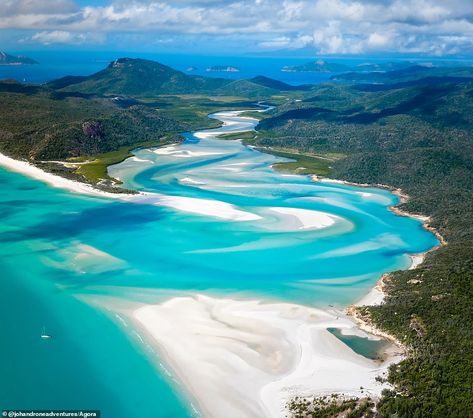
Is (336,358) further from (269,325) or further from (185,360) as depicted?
(185,360)

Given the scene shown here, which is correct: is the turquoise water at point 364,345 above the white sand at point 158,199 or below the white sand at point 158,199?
below

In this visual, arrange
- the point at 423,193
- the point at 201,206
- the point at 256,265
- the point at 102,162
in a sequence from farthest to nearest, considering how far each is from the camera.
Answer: the point at 102,162, the point at 423,193, the point at 201,206, the point at 256,265

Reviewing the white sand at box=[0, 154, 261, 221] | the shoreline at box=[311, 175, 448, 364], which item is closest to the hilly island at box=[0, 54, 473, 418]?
the shoreline at box=[311, 175, 448, 364]

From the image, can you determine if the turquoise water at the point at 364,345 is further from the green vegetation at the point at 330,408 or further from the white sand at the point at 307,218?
the white sand at the point at 307,218

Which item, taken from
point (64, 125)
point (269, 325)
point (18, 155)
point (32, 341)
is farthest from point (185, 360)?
point (64, 125)

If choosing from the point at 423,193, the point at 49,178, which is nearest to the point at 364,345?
the point at 423,193

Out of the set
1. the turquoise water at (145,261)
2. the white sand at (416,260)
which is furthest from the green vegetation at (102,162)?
the white sand at (416,260)

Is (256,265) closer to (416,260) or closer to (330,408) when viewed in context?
(416,260)
